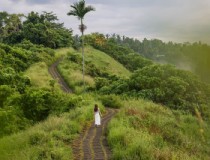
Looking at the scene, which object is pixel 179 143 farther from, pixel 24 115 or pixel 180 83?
pixel 180 83

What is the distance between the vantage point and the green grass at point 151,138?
1118 cm

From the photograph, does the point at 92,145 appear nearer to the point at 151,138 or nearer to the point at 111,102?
the point at 151,138

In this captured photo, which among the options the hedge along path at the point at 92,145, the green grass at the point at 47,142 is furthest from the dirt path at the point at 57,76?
the green grass at the point at 47,142

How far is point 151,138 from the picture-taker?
1372 cm

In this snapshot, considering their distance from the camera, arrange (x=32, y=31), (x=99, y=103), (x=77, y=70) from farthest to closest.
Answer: (x=32, y=31), (x=77, y=70), (x=99, y=103)

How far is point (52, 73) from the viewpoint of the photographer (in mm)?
48906

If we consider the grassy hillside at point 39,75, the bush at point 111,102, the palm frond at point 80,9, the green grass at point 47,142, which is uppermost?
the palm frond at point 80,9

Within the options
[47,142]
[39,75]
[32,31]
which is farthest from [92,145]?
[32,31]

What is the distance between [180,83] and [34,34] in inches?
1717

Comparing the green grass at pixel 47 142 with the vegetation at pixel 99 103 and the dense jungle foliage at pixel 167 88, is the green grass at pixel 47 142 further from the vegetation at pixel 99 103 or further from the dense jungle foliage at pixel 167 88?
the dense jungle foliage at pixel 167 88

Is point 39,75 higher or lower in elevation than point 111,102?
higher

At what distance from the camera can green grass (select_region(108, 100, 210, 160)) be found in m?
11.2

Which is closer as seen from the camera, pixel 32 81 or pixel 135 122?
pixel 135 122

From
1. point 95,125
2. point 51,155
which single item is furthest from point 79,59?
point 51,155
